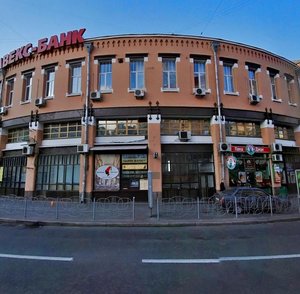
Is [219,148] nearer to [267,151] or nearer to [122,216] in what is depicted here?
[267,151]

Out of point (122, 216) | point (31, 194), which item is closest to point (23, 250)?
point (122, 216)

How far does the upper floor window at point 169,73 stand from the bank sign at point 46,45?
6.57 meters

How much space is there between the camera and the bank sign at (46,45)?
64.8ft

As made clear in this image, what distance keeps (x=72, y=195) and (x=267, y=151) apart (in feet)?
49.4

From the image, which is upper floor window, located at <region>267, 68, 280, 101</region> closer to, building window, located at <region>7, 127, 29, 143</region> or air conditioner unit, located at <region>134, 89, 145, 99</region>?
air conditioner unit, located at <region>134, 89, 145, 99</region>

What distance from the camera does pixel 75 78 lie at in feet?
66.5

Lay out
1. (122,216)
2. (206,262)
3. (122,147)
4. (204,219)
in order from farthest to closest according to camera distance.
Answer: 1. (122,147)
2. (122,216)
3. (204,219)
4. (206,262)

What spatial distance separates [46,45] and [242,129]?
1677 centimetres

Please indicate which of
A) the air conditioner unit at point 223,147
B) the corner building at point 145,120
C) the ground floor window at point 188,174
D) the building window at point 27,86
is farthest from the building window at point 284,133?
the building window at point 27,86

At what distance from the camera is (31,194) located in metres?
19.2

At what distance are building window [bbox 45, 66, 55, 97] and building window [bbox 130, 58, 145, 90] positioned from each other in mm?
6483

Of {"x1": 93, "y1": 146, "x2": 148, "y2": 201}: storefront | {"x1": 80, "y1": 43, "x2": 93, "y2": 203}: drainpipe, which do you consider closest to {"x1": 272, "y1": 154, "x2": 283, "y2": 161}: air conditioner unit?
{"x1": 93, "y1": 146, "x2": 148, "y2": 201}: storefront

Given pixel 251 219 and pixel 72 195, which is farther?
pixel 72 195

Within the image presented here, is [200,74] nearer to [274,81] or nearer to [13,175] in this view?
[274,81]
